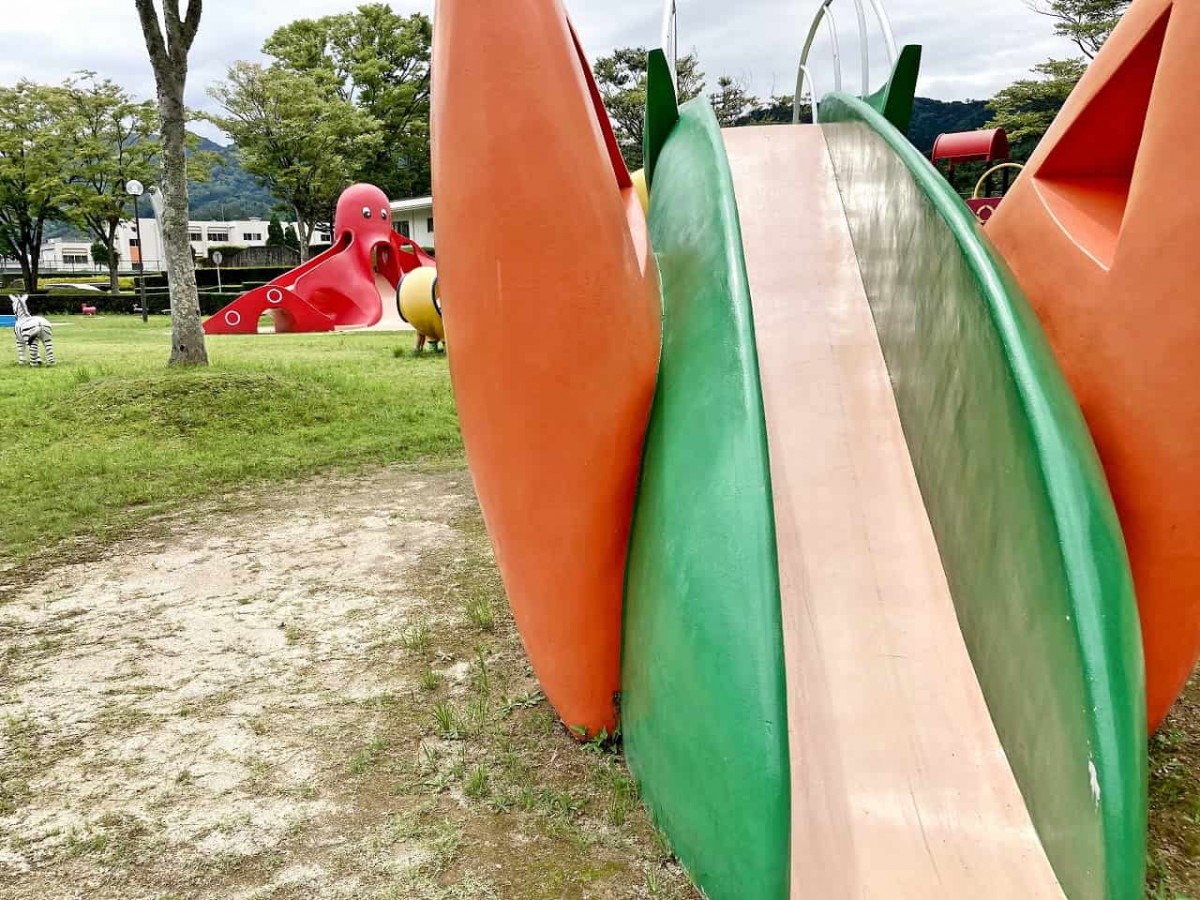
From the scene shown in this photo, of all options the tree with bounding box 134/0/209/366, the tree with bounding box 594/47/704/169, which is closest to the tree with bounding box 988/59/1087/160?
the tree with bounding box 594/47/704/169

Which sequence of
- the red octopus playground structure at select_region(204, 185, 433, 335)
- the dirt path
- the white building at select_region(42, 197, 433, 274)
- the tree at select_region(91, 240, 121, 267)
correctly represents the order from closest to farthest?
the dirt path
the red octopus playground structure at select_region(204, 185, 433, 335)
the tree at select_region(91, 240, 121, 267)
the white building at select_region(42, 197, 433, 274)

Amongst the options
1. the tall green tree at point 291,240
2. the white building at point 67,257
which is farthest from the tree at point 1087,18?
the white building at point 67,257

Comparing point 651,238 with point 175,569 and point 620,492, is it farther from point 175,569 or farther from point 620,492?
point 175,569

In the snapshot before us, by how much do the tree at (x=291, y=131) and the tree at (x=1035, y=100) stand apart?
25.0 metres

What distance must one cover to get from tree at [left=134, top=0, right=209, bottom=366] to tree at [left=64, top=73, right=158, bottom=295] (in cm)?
2881

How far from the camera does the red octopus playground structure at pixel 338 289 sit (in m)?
21.8

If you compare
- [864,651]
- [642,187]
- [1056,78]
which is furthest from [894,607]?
[1056,78]

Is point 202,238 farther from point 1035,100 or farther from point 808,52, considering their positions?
point 808,52

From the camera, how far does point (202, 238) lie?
267 ft

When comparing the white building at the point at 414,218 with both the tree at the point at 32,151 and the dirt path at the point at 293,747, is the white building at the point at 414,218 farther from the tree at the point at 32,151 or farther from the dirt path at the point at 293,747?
the dirt path at the point at 293,747

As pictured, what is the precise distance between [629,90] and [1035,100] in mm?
18615

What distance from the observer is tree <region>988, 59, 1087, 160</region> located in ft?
92.2

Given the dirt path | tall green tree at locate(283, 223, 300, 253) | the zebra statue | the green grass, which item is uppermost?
tall green tree at locate(283, 223, 300, 253)

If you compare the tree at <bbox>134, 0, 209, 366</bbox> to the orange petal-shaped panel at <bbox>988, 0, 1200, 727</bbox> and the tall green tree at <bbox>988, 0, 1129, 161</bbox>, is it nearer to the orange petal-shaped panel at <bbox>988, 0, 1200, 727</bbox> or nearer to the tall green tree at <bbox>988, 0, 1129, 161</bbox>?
the orange petal-shaped panel at <bbox>988, 0, 1200, 727</bbox>
